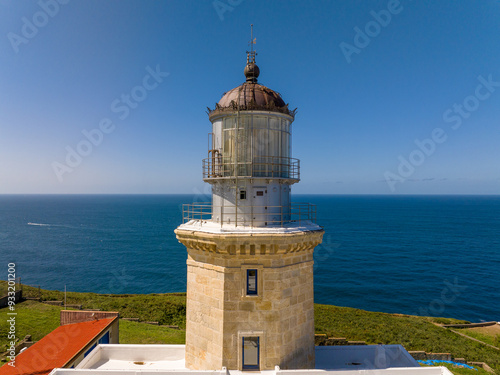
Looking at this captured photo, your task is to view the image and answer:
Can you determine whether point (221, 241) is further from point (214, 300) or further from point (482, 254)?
point (482, 254)

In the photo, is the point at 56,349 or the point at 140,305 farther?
the point at 140,305

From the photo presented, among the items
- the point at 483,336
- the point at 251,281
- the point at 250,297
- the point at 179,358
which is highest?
the point at 251,281

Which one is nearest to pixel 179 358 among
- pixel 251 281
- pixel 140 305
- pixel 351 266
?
pixel 251 281

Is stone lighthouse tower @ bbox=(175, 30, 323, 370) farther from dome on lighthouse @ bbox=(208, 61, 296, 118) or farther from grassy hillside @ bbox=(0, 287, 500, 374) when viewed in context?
grassy hillside @ bbox=(0, 287, 500, 374)

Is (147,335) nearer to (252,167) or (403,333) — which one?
(252,167)

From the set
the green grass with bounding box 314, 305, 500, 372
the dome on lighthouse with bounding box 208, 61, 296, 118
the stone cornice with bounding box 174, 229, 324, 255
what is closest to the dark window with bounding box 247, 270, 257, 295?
the stone cornice with bounding box 174, 229, 324, 255
